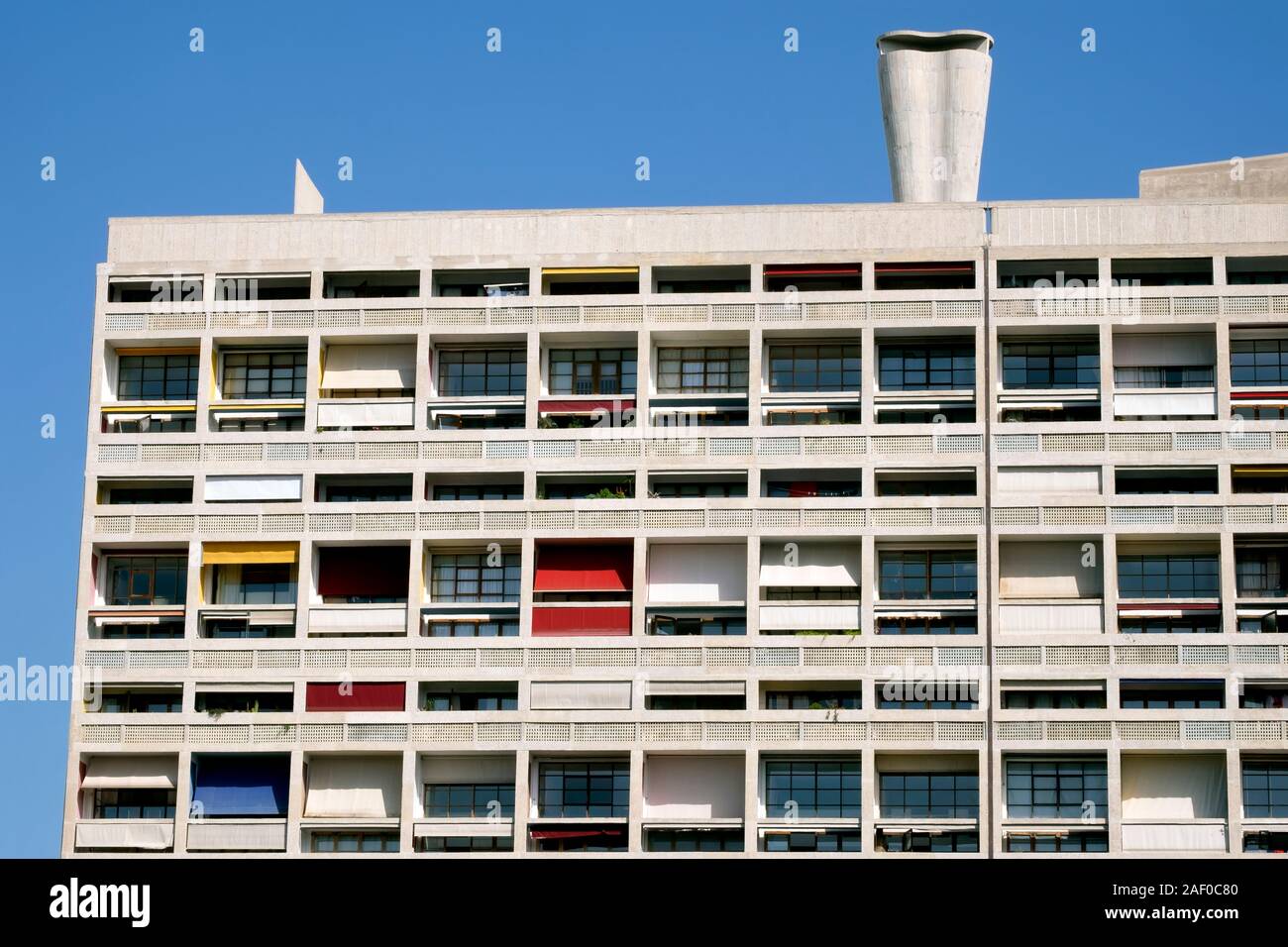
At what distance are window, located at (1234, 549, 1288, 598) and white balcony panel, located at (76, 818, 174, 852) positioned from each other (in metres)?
29.7

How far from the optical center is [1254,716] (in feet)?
228

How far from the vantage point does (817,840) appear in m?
69.7

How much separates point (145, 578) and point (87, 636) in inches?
96.6

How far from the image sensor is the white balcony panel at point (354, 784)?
235 ft

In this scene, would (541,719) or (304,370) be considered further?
(304,370)

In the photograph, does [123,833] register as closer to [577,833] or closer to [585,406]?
[577,833]

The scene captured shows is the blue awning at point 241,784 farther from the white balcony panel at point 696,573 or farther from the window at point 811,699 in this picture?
the window at point 811,699

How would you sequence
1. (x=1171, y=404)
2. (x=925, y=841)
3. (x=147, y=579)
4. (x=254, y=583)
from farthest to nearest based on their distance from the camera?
(x=147, y=579) < (x=254, y=583) < (x=1171, y=404) < (x=925, y=841)

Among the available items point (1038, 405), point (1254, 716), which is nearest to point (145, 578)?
point (1038, 405)

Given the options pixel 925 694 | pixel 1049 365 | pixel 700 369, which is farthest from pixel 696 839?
pixel 1049 365

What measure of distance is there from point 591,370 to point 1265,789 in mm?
21692

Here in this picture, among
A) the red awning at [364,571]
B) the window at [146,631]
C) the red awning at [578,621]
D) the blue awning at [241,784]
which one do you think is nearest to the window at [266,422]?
the red awning at [364,571]

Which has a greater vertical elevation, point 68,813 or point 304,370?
point 304,370

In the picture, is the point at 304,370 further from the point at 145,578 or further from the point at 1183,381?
the point at 1183,381
